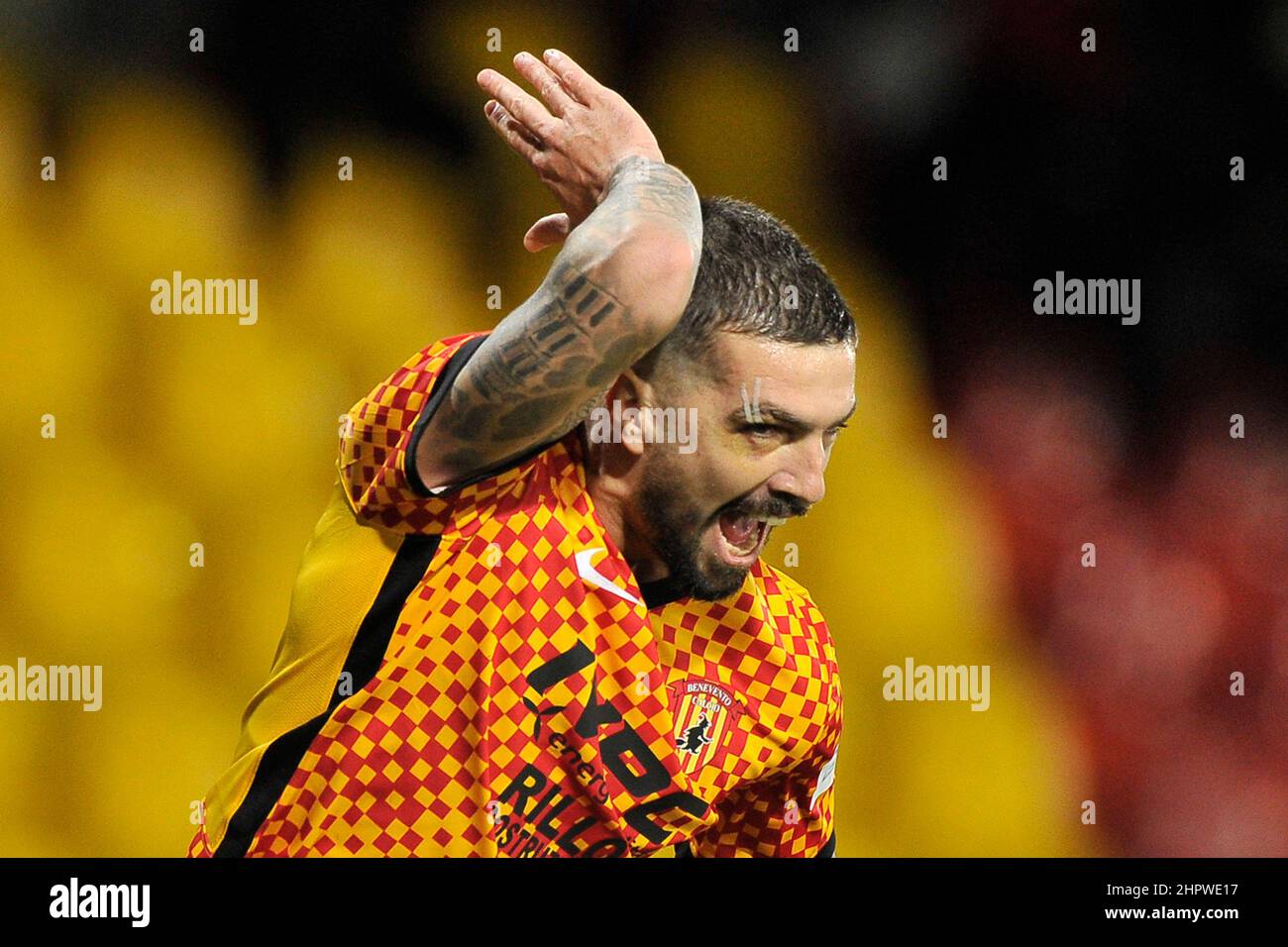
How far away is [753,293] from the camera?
1335mm

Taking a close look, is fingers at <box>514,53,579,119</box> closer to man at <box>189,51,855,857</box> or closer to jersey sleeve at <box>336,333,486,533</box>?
man at <box>189,51,855,857</box>

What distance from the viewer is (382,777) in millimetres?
1329

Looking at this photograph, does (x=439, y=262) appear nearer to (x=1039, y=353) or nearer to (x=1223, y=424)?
(x=1039, y=353)

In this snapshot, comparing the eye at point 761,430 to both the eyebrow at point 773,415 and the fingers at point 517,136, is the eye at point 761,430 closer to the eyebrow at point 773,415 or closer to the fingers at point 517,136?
the eyebrow at point 773,415

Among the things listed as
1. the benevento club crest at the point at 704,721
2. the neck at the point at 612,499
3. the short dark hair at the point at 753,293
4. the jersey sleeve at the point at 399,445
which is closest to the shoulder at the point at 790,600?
the benevento club crest at the point at 704,721

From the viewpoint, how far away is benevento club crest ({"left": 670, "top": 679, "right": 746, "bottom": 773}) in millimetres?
1518

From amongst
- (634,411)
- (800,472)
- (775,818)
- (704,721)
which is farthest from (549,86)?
(775,818)

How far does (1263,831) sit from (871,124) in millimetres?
1613

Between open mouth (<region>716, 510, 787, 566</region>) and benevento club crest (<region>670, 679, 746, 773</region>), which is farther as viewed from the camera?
benevento club crest (<region>670, 679, 746, 773</region>)

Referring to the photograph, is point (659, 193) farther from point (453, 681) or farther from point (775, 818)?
point (775, 818)

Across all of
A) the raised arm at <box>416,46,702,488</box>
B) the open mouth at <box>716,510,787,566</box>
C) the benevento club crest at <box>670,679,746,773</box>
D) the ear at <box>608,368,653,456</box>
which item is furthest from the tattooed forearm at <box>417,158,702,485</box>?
the benevento club crest at <box>670,679,746,773</box>

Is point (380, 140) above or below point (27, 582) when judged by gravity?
above

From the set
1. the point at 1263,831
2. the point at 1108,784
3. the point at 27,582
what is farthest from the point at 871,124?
the point at 27,582

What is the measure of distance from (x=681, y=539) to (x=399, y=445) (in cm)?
30
